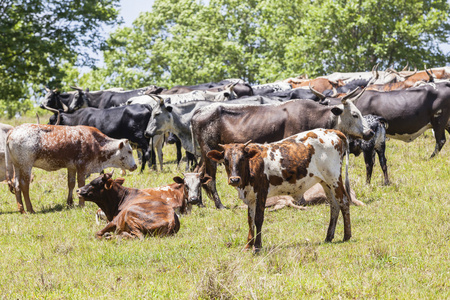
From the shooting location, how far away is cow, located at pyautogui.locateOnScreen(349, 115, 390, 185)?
12.7m

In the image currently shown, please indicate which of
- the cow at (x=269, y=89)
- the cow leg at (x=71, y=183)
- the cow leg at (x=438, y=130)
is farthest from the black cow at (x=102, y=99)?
the cow leg at (x=438, y=130)

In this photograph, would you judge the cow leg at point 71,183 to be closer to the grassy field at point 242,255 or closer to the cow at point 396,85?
the grassy field at point 242,255

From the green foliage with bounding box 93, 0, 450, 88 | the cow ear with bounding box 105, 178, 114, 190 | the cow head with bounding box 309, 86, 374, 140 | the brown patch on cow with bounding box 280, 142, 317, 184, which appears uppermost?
the brown patch on cow with bounding box 280, 142, 317, 184

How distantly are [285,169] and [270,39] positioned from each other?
3915cm

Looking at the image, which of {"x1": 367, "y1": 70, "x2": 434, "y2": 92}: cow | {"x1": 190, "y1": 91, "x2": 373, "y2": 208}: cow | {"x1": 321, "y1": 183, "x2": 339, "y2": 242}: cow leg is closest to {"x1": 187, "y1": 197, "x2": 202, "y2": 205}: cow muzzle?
{"x1": 190, "y1": 91, "x2": 373, "y2": 208}: cow

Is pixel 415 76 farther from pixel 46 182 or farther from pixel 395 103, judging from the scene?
pixel 46 182

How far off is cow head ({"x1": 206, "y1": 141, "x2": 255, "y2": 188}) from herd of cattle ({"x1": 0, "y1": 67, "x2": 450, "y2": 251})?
0.5 inches

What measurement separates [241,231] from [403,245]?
8.30 ft

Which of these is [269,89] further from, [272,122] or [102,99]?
[272,122]

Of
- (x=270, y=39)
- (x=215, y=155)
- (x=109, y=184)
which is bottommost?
(x=270, y=39)

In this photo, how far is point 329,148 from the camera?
8.07 meters

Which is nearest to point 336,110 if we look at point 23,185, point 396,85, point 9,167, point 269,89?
point 23,185

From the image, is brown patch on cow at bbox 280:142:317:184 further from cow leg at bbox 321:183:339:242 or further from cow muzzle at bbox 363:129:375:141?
cow muzzle at bbox 363:129:375:141

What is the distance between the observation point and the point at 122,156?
12734 millimetres
